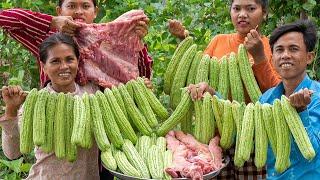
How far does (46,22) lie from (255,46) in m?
1.41

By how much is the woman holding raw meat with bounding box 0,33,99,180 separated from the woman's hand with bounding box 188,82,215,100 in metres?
0.73

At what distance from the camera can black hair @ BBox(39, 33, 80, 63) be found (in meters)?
3.42

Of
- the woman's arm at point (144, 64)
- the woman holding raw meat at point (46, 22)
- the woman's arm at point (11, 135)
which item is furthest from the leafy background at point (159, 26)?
the woman's arm at point (11, 135)

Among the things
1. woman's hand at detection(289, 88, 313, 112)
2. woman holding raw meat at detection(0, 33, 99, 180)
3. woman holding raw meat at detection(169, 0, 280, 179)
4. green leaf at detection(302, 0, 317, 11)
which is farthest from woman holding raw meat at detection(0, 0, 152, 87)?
green leaf at detection(302, 0, 317, 11)

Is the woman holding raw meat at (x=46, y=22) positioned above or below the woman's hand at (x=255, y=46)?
above

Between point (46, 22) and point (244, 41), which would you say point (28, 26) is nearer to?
point (46, 22)

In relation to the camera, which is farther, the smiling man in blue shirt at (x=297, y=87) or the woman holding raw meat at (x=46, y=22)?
the woman holding raw meat at (x=46, y=22)

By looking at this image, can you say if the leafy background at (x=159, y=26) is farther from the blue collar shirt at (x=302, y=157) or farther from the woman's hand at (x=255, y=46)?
the blue collar shirt at (x=302, y=157)

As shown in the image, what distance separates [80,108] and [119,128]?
306mm

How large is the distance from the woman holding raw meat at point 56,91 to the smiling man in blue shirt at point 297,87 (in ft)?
3.96

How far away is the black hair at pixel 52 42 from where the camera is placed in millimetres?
3416

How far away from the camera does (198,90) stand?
3.43 m

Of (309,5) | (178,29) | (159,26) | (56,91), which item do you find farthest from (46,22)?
(309,5)

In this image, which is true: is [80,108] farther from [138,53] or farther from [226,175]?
[226,175]
